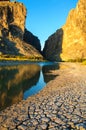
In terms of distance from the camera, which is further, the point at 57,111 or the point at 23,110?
the point at 23,110

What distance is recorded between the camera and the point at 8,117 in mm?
14469

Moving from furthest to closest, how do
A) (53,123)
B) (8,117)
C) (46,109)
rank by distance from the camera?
(46,109)
(8,117)
(53,123)

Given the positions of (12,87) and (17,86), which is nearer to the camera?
(12,87)

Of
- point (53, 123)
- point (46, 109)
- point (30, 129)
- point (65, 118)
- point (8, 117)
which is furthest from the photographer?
point (46, 109)

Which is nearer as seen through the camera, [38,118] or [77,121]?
[77,121]

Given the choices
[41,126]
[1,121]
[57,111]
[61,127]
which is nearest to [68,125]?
[61,127]

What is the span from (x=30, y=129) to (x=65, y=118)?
2.52 m

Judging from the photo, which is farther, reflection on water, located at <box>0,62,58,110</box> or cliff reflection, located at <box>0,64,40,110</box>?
reflection on water, located at <box>0,62,58,110</box>

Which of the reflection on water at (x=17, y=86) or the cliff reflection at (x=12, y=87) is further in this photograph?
the reflection on water at (x=17, y=86)

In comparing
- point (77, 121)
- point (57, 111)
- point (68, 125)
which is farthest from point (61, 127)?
point (57, 111)

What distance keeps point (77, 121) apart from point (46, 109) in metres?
3.53

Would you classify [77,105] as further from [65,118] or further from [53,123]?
[53,123]

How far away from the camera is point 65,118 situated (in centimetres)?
1339

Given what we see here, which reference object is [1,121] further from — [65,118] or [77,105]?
[77,105]
